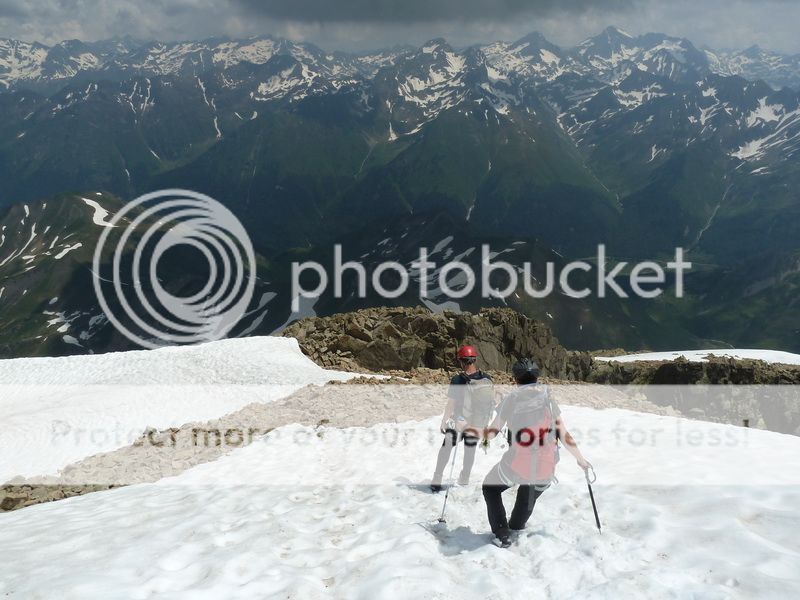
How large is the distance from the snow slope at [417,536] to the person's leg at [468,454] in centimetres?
28

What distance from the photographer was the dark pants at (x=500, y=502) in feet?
32.1

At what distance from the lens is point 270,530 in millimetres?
11023

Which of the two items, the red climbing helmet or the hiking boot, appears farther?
the red climbing helmet

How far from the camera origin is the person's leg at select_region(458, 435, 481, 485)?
12281 mm

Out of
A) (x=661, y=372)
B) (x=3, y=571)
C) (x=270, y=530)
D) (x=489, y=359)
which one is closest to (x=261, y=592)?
(x=270, y=530)

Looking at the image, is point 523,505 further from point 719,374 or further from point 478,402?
point 719,374

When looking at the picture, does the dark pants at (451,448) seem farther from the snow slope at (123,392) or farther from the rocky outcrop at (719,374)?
the rocky outcrop at (719,374)

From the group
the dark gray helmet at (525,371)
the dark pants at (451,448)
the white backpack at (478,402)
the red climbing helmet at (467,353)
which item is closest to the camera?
the dark gray helmet at (525,371)

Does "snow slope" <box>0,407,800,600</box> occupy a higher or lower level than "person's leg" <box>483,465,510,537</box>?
lower

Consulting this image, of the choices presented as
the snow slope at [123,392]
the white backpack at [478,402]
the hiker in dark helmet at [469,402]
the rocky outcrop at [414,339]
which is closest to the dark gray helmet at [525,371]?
the hiker in dark helmet at [469,402]

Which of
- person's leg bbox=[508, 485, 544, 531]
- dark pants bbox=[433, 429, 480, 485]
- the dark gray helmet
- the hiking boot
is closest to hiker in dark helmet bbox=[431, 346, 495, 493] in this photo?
dark pants bbox=[433, 429, 480, 485]

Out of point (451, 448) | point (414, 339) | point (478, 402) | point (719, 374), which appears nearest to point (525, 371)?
point (478, 402)

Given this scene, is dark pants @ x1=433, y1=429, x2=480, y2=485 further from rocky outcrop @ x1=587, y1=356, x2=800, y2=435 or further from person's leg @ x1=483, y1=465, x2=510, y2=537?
rocky outcrop @ x1=587, y1=356, x2=800, y2=435

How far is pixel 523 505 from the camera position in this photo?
996 centimetres
